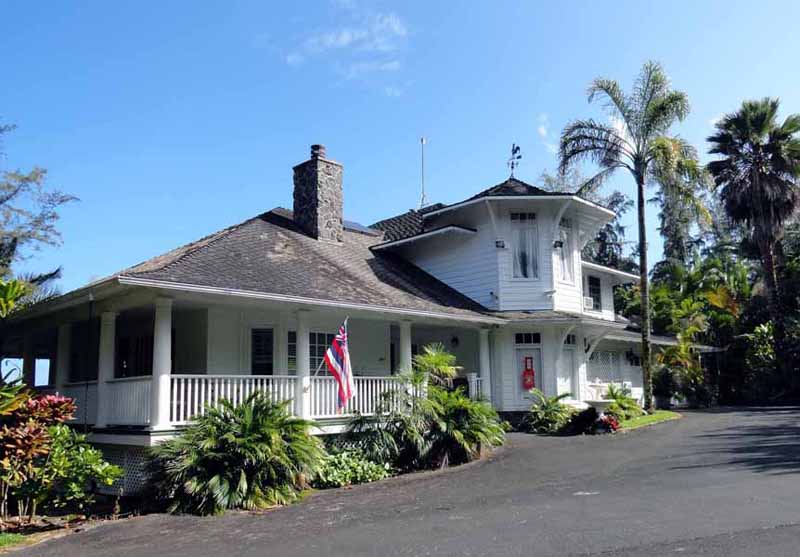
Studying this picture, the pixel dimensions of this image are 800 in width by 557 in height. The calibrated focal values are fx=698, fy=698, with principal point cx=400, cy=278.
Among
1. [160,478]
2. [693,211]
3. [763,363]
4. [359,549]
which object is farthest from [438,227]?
[763,363]

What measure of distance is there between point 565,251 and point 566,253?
0.08 m

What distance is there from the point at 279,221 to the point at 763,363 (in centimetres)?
2222

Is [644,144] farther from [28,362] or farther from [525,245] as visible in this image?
[28,362]

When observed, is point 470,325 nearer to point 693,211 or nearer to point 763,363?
point 693,211

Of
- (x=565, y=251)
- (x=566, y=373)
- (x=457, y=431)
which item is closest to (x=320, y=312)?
(x=457, y=431)

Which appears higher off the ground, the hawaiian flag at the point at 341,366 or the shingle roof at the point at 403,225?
the shingle roof at the point at 403,225

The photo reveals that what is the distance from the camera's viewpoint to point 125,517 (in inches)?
403

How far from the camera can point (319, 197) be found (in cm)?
1905

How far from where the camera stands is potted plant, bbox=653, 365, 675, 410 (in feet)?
92.8

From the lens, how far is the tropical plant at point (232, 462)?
403 inches

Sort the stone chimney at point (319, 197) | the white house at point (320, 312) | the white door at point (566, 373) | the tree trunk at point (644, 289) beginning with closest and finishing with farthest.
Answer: the white house at point (320, 312) → the stone chimney at point (319, 197) → the white door at point (566, 373) → the tree trunk at point (644, 289)

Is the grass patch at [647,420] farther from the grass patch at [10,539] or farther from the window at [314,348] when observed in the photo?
the grass patch at [10,539]

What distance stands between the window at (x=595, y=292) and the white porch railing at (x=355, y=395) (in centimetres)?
1262

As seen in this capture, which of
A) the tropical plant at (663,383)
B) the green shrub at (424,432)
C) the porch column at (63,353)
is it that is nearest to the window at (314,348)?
the green shrub at (424,432)
